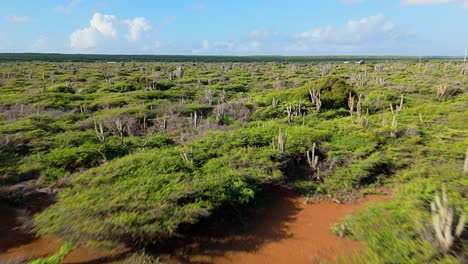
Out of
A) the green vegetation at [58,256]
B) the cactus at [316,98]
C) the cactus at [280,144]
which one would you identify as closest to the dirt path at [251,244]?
the green vegetation at [58,256]

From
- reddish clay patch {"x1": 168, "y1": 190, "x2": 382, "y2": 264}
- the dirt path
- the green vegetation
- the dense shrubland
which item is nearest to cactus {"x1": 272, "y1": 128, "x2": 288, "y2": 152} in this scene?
the dense shrubland

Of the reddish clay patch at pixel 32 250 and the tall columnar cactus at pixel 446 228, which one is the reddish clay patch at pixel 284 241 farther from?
the tall columnar cactus at pixel 446 228

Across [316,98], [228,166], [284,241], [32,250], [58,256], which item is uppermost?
[316,98]

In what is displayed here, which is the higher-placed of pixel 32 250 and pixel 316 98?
pixel 316 98

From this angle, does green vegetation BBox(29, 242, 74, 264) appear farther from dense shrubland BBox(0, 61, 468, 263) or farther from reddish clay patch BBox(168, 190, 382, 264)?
reddish clay patch BBox(168, 190, 382, 264)

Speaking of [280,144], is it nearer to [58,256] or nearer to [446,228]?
[446,228]

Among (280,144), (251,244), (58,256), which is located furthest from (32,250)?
(280,144)

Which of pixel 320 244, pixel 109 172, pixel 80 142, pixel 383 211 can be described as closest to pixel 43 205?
pixel 109 172

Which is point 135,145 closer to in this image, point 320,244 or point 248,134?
point 248,134
